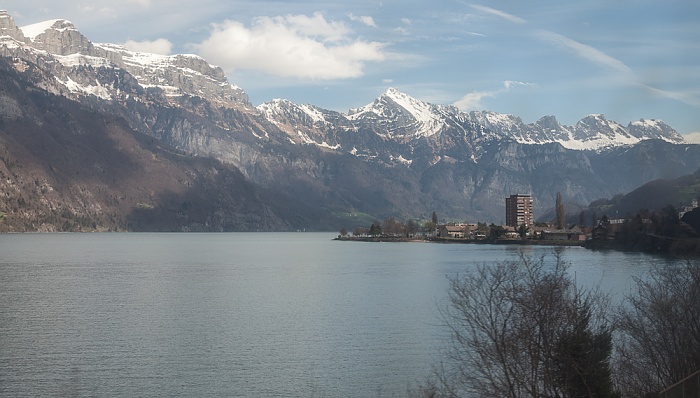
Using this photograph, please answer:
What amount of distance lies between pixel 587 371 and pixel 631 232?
156948 mm

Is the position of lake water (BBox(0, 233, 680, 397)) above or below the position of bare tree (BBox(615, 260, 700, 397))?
below

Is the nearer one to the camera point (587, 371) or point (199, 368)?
point (587, 371)

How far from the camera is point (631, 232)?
17575 cm

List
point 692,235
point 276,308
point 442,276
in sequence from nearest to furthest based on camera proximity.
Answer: point 276,308 → point 442,276 → point 692,235

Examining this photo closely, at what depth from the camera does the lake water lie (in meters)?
43.1

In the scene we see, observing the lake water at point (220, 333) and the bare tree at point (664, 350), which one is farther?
the lake water at point (220, 333)

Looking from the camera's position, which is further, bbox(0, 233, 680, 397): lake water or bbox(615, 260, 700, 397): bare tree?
bbox(0, 233, 680, 397): lake water

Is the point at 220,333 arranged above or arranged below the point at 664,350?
below

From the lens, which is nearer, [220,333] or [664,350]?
[664,350]

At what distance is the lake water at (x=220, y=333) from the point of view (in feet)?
141

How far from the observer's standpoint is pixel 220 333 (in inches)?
2277

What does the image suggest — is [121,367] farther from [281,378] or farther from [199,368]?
[281,378]

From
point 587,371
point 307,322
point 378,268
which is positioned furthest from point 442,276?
point 587,371

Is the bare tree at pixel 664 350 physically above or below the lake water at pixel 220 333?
above
